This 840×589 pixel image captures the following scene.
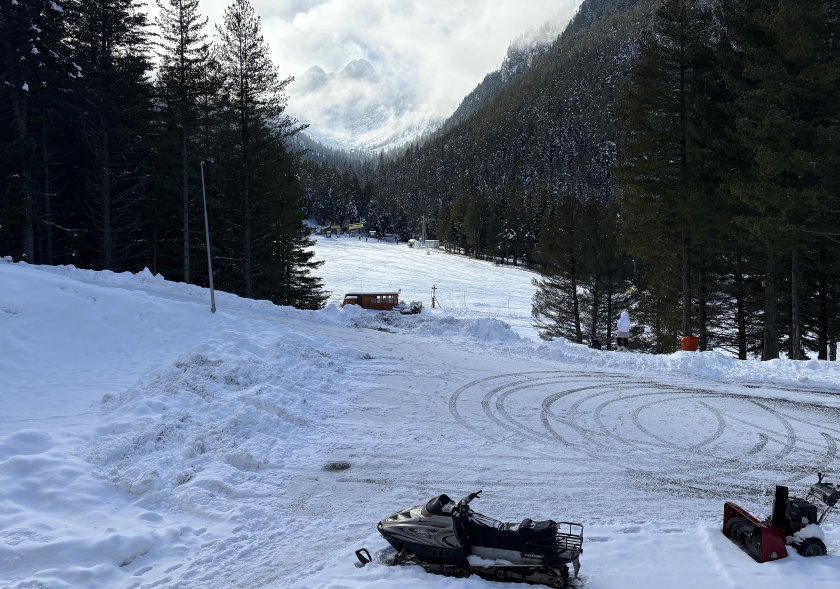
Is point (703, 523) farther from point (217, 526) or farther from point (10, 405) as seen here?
point (10, 405)

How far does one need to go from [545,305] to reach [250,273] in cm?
1828

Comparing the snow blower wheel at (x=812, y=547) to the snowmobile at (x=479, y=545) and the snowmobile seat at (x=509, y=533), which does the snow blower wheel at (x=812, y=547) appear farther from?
the snowmobile seat at (x=509, y=533)

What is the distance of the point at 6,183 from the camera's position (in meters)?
25.6

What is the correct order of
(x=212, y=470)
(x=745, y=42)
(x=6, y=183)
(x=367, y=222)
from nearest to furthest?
(x=212, y=470) < (x=745, y=42) < (x=6, y=183) < (x=367, y=222)

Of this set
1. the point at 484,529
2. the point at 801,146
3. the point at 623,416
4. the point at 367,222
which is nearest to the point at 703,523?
the point at 484,529

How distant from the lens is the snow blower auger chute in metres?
6.16

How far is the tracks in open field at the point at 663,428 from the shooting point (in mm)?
9180

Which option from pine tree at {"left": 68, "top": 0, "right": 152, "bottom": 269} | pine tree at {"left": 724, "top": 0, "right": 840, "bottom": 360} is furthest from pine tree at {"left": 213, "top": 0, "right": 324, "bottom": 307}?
A: pine tree at {"left": 724, "top": 0, "right": 840, "bottom": 360}

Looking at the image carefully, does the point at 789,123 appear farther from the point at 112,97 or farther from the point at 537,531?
the point at 112,97

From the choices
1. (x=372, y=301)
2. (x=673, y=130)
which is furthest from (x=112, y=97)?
(x=673, y=130)

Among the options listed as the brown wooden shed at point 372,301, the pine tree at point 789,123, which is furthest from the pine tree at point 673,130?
the brown wooden shed at point 372,301

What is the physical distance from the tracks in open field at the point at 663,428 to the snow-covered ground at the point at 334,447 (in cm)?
6

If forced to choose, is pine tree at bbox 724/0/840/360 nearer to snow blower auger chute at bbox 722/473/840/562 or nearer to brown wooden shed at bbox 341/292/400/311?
snow blower auger chute at bbox 722/473/840/562

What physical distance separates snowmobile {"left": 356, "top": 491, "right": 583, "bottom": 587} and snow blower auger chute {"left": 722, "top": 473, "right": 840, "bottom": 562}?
2217mm
